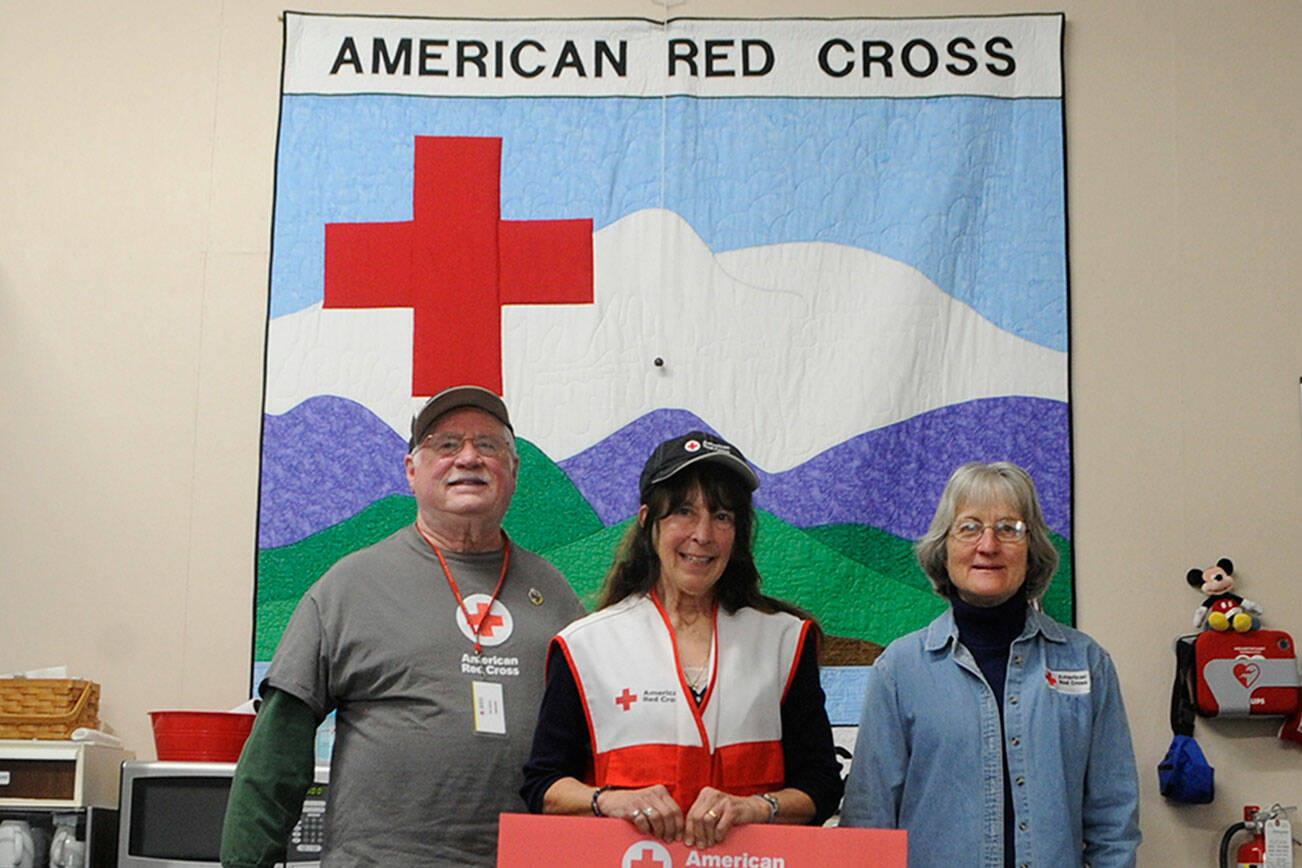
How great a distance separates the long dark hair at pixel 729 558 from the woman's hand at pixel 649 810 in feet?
1.02

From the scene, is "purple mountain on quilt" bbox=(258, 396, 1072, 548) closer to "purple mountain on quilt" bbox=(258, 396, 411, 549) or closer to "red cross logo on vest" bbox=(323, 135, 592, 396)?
"purple mountain on quilt" bbox=(258, 396, 411, 549)

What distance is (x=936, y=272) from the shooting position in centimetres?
361

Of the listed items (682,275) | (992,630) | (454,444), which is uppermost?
(682,275)

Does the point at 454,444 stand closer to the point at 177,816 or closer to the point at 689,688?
the point at 689,688

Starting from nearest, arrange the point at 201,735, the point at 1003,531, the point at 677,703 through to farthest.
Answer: the point at 677,703, the point at 1003,531, the point at 201,735

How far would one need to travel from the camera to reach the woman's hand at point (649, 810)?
179cm

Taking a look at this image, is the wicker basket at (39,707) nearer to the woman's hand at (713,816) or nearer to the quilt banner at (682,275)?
the quilt banner at (682,275)

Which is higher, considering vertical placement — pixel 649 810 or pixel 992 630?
pixel 992 630

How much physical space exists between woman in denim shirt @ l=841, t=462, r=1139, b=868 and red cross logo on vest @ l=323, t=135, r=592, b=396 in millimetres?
1685

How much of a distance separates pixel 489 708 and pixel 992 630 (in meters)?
0.75

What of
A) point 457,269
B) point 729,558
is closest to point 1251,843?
point 729,558

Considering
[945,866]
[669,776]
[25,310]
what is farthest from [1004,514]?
[25,310]

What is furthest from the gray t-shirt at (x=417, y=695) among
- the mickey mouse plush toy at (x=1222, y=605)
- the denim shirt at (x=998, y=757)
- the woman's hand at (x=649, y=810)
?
the mickey mouse plush toy at (x=1222, y=605)

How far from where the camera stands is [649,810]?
1.79m
